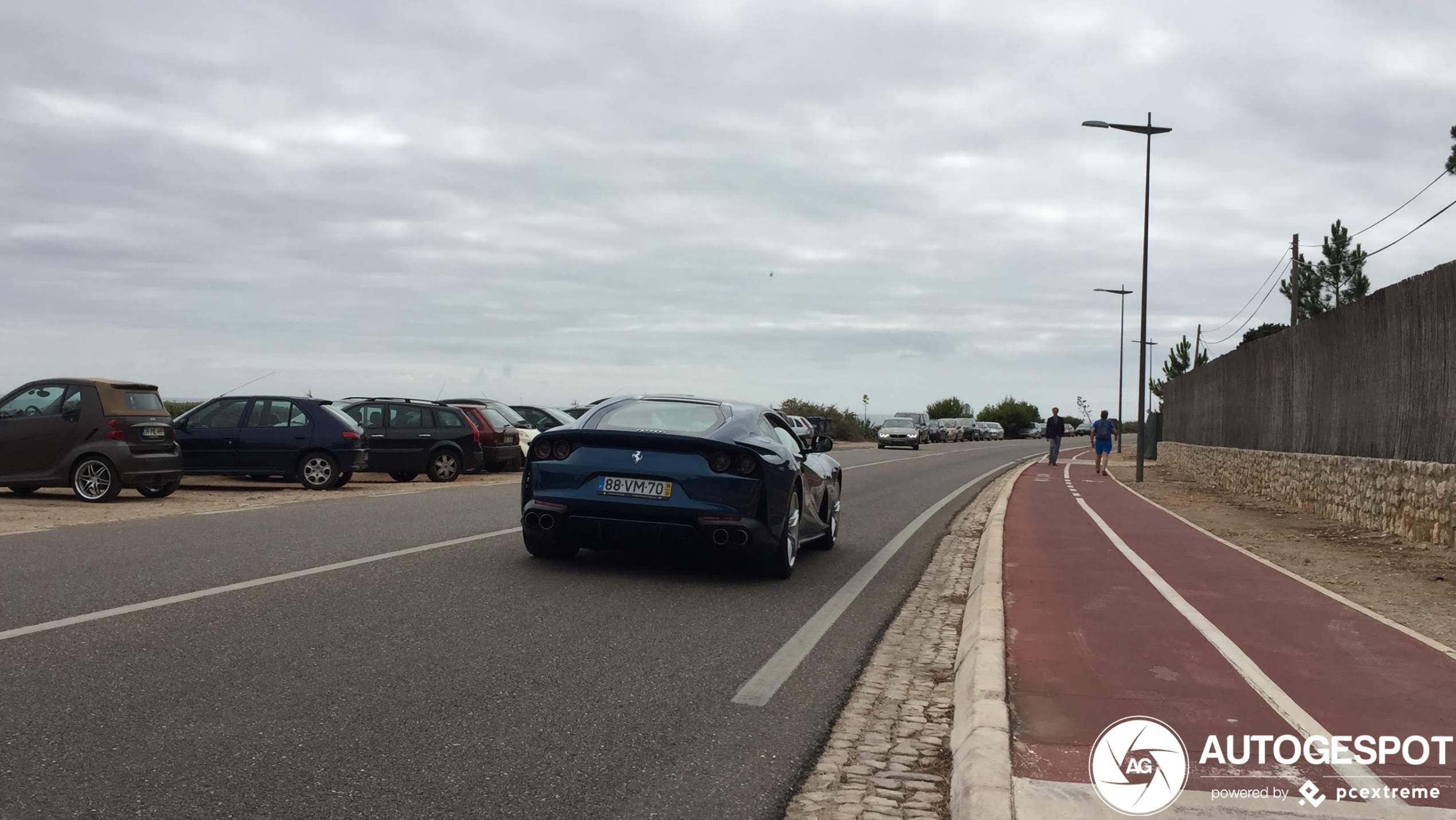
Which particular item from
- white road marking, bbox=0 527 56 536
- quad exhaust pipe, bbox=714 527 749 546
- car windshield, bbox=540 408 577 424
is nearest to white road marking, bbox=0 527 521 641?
quad exhaust pipe, bbox=714 527 749 546

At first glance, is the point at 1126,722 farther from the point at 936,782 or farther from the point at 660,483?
the point at 660,483

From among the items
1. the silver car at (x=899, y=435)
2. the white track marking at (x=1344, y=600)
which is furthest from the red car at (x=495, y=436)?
the silver car at (x=899, y=435)

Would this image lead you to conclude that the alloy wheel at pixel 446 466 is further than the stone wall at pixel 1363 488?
Yes

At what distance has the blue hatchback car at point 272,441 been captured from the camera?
60.3 ft

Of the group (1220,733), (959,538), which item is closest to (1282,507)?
(959,538)

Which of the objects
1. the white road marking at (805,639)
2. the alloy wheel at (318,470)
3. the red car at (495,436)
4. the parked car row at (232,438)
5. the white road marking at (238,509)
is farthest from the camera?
the red car at (495,436)

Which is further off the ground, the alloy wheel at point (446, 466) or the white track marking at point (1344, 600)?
the alloy wheel at point (446, 466)

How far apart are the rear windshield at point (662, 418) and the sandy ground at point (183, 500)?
6.40m

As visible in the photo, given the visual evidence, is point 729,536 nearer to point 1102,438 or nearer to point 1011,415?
point 1102,438

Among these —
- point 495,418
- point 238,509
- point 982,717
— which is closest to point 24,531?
point 238,509

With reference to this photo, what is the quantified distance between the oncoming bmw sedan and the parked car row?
199 cm

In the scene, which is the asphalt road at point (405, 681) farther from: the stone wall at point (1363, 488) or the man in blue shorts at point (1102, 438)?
the man in blue shorts at point (1102, 438)

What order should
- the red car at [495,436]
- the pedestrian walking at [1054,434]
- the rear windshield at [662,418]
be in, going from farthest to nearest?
the pedestrian walking at [1054,434] → the red car at [495,436] → the rear windshield at [662,418]

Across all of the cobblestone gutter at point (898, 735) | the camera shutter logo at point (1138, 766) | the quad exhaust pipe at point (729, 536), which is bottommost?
the cobblestone gutter at point (898, 735)
